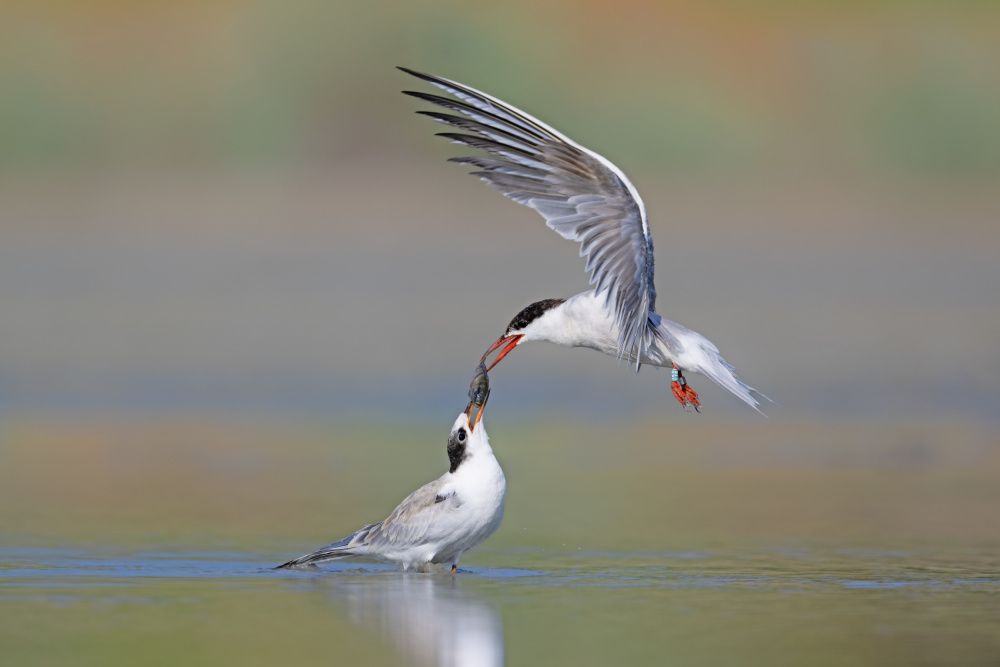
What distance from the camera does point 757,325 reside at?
68.8ft

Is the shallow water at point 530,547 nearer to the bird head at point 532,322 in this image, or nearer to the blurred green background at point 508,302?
the blurred green background at point 508,302

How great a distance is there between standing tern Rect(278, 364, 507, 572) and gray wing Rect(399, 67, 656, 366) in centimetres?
112

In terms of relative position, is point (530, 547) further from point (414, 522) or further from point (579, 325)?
point (579, 325)

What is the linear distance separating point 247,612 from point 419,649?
107 centimetres

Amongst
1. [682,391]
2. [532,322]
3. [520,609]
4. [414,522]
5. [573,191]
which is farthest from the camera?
[532,322]

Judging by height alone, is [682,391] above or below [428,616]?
above

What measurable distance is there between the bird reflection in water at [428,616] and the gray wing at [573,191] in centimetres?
185

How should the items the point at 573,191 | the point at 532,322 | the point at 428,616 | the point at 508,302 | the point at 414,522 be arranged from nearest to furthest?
the point at 428,616
the point at 573,191
the point at 414,522
the point at 532,322
the point at 508,302

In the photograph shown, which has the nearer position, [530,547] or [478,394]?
[478,394]

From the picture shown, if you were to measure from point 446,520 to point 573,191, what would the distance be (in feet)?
6.25

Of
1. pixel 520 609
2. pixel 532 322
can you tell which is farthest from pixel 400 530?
pixel 520 609

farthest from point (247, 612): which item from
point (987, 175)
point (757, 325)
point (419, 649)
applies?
point (987, 175)

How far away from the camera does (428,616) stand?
30.8 ft

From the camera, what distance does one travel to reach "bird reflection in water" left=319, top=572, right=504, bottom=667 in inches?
338
